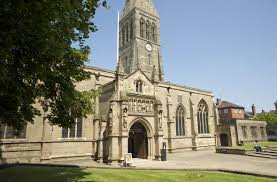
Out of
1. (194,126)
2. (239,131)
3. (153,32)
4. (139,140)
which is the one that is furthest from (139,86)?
(153,32)

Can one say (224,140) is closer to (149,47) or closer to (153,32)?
(149,47)

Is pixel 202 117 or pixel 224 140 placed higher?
pixel 202 117

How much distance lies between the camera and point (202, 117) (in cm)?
3731

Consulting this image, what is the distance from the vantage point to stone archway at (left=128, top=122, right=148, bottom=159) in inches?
970

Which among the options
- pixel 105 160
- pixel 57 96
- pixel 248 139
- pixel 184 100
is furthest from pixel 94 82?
pixel 248 139

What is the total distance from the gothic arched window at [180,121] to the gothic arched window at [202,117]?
4.33m

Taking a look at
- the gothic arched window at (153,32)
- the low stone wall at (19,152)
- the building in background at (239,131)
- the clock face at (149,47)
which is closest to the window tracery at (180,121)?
the building in background at (239,131)

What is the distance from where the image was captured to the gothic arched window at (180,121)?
32903 mm

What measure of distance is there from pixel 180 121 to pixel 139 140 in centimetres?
1060

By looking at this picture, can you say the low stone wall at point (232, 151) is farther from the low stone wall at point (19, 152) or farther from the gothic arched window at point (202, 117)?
the low stone wall at point (19, 152)

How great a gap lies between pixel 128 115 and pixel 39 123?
30.8ft

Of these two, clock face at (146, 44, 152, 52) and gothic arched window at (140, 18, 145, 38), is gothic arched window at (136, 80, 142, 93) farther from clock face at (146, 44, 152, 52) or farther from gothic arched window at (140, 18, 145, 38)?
gothic arched window at (140, 18, 145, 38)

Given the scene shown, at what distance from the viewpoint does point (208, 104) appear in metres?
39.1

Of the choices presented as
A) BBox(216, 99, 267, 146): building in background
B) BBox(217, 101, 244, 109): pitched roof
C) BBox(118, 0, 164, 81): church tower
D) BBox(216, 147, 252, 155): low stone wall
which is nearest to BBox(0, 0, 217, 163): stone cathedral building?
BBox(216, 99, 267, 146): building in background
